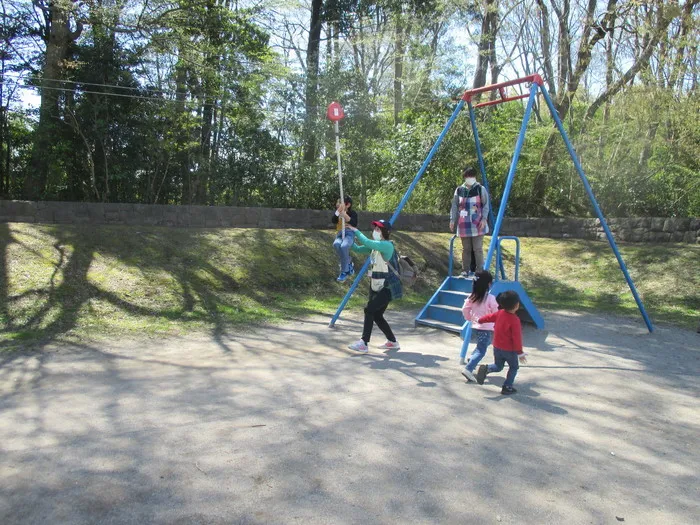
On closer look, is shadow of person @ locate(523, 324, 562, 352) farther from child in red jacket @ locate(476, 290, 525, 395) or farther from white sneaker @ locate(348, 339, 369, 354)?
white sneaker @ locate(348, 339, 369, 354)

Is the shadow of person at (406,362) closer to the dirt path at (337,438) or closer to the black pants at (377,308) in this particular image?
the dirt path at (337,438)

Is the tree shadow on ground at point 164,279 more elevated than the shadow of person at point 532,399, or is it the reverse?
the tree shadow on ground at point 164,279

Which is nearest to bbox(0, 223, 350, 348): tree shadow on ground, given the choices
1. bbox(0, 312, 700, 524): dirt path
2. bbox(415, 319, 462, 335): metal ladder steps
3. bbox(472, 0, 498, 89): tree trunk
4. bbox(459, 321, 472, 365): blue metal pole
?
bbox(0, 312, 700, 524): dirt path

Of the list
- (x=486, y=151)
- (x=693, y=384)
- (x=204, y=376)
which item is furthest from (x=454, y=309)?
(x=486, y=151)

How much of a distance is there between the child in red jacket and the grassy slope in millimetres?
4246

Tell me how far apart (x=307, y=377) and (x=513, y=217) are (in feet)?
40.1

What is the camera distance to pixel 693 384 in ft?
19.6

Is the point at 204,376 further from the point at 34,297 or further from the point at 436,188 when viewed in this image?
the point at 436,188

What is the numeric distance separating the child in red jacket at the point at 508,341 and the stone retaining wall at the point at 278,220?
28.8 feet

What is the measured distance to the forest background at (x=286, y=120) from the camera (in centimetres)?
1312

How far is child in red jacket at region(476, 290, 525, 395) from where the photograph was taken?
5.49m

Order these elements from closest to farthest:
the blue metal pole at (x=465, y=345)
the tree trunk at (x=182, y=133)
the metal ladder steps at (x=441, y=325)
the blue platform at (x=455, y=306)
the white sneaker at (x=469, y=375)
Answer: the white sneaker at (x=469, y=375), the blue metal pole at (x=465, y=345), the metal ladder steps at (x=441, y=325), the blue platform at (x=455, y=306), the tree trunk at (x=182, y=133)

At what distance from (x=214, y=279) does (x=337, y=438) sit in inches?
259

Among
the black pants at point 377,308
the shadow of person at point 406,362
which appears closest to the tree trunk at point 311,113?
the black pants at point 377,308
